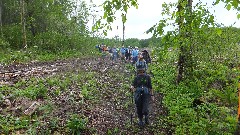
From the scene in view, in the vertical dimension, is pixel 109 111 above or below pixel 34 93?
below

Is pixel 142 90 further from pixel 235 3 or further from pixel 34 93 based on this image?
pixel 235 3

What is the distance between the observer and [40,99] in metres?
11.7

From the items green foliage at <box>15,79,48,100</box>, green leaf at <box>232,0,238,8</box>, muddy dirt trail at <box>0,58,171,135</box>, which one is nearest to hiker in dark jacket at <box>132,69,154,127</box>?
muddy dirt trail at <box>0,58,171,135</box>

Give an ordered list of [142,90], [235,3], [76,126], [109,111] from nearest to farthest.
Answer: [235,3] → [76,126] → [142,90] → [109,111]

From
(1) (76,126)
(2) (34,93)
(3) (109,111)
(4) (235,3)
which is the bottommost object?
(3) (109,111)

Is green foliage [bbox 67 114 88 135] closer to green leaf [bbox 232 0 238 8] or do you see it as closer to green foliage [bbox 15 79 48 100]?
green foliage [bbox 15 79 48 100]

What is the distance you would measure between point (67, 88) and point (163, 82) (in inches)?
229

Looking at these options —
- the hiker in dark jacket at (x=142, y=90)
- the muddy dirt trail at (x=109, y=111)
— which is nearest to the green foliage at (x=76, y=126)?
the muddy dirt trail at (x=109, y=111)

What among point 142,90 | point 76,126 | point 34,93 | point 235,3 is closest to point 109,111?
point 142,90

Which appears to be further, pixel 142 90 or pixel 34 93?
pixel 34 93

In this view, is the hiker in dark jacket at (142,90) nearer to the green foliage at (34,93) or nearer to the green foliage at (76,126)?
the green foliage at (76,126)

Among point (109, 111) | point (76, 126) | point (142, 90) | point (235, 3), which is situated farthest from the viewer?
point (109, 111)

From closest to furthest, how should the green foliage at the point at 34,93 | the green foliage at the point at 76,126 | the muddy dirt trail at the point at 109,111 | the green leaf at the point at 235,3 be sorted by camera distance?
the green leaf at the point at 235,3 < the green foliage at the point at 76,126 < the muddy dirt trail at the point at 109,111 < the green foliage at the point at 34,93

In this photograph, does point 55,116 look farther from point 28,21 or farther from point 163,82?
point 28,21
